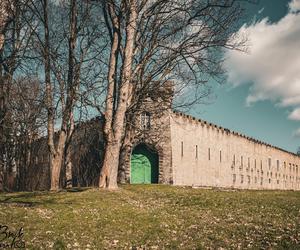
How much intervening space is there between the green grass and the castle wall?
22.6 m

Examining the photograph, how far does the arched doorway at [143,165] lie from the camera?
40406 mm

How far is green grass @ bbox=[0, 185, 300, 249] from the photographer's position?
1147 centimetres

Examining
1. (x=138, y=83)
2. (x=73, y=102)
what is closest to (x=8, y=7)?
(x=73, y=102)

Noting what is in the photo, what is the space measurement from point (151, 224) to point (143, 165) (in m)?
27.1

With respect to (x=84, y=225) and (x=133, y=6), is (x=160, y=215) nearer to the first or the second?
(x=84, y=225)

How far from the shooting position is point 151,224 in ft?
45.3

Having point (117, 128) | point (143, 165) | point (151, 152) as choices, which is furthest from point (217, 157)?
point (117, 128)

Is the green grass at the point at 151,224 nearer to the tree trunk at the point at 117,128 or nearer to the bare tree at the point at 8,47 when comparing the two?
the tree trunk at the point at 117,128

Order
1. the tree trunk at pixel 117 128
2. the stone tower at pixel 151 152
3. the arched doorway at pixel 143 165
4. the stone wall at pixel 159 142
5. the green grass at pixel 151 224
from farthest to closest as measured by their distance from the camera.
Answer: the arched doorway at pixel 143 165
the stone tower at pixel 151 152
the stone wall at pixel 159 142
the tree trunk at pixel 117 128
the green grass at pixel 151 224

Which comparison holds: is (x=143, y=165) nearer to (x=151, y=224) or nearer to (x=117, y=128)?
(x=117, y=128)

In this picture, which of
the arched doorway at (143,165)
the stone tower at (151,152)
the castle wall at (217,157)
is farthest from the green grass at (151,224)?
the castle wall at (217,157)

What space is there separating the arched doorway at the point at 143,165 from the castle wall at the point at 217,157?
2103 mm

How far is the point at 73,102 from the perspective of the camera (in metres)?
25.9

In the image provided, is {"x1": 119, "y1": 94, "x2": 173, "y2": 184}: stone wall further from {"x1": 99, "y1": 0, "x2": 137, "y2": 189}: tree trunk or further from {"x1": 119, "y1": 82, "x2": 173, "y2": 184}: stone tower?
{"x1": 99, "y1": 0, "x2": 137, "y2": 189}: tree trunk
